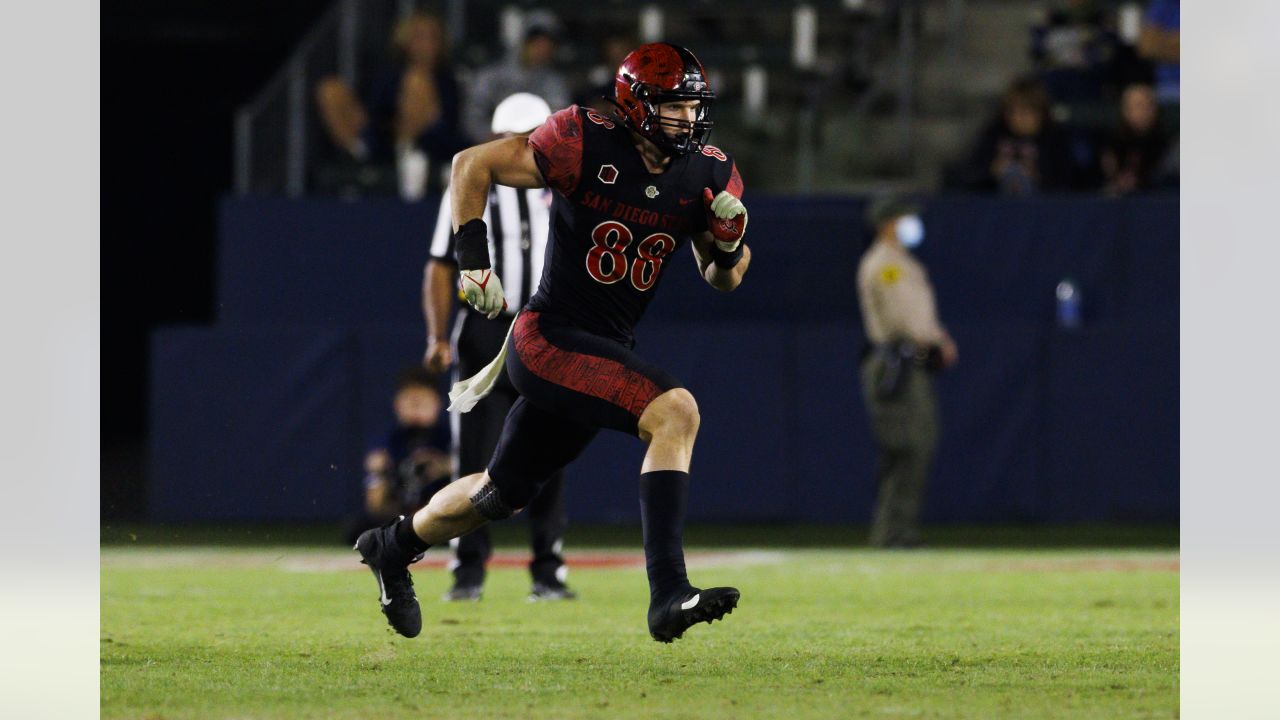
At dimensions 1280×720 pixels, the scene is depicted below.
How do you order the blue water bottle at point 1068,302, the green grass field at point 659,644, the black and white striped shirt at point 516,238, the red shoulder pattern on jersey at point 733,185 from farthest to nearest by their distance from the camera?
1. the blue water bottle at point 1068,302
2. the black and white striped shirt at point 516,238
3. the red shoulder pattern on jersey at point 733,185
4. the green grass field at point 659,644

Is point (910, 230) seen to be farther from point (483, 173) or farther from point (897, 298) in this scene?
point (483, 173)

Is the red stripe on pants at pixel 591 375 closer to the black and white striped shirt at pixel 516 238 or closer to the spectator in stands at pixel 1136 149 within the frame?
the black and white striped shirt at pixel 516 238

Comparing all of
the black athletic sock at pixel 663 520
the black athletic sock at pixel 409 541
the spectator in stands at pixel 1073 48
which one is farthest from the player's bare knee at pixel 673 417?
the spectator in stands at pixel 1073 48

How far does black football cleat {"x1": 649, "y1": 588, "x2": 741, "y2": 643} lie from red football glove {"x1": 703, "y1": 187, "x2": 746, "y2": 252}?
3.62 feet

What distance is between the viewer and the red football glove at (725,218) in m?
5.41

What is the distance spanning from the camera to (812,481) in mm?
12094

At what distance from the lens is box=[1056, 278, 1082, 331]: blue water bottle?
12.3 metres

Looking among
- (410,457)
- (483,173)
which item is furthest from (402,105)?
(483,173)

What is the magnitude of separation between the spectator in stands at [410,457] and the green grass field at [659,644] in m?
0.67

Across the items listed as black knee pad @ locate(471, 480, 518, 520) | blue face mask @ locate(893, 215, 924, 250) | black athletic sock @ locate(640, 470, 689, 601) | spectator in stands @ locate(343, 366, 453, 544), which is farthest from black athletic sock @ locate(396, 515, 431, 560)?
blue face mask @ locate(893, 215, 924, 250)

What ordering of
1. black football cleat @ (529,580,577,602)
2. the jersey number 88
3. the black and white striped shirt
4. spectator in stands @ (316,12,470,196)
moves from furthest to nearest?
spectator in stands @ (316,12,470,196)
black football cleat @ (529,580,577,602)
the black and white striped shirt
the jersey number 88

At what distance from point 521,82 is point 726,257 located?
7747 mm

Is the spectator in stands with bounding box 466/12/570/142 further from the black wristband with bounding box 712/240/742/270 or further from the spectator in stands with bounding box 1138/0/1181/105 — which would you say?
the black wristband with bounding box 712/240/742/270

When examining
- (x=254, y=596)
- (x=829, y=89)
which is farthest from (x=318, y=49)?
(x=254, y=596)
